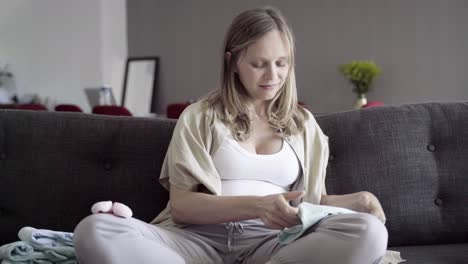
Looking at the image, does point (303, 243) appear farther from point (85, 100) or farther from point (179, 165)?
point (85, 100)

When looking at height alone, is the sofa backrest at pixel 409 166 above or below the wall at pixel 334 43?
below

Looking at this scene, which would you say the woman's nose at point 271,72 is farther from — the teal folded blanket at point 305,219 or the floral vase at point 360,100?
the floral vase at point 360,100

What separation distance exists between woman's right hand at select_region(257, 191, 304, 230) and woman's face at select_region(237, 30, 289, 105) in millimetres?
402

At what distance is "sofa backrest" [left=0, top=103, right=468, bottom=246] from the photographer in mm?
1638

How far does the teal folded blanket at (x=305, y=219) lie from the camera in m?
1.14

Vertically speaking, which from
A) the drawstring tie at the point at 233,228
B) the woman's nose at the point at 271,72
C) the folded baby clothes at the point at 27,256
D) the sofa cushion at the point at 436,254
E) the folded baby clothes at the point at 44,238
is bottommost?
the sofa cushion at the point at 436,254

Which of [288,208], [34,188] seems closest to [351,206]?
[288,208]

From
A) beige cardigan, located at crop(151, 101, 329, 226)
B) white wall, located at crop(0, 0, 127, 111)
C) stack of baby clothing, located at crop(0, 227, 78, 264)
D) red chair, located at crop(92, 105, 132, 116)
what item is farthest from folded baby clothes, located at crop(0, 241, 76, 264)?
white wall, located at crop(0, 0, 127, 111)

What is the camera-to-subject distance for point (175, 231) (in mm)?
1371

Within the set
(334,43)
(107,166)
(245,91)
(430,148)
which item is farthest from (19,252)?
(334,43)

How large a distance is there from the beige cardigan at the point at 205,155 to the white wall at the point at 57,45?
15.0 feet

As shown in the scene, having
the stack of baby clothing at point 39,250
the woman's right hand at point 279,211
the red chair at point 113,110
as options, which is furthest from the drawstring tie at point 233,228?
the red chair at point 113,110

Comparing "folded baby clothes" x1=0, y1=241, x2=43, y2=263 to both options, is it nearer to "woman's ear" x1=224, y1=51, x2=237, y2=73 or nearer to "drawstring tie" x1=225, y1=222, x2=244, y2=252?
"drawstring tie" x1=225, y1=222, x2=244, y2=252

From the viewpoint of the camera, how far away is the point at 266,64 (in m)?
1.48
